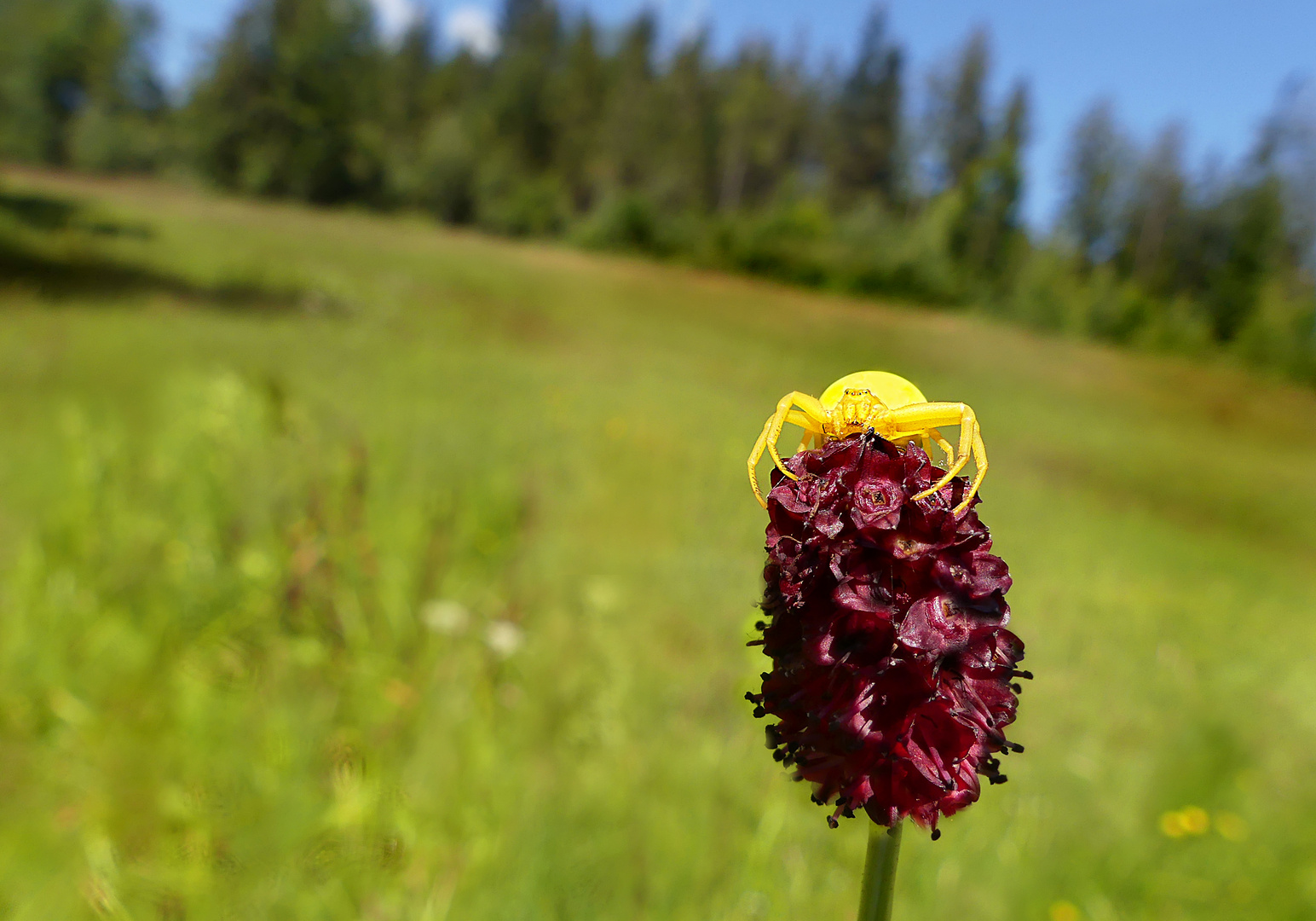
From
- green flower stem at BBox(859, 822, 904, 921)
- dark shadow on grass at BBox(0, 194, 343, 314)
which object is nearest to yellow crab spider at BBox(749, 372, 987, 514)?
green flower stem at BBox(859, 822, 904, 921)

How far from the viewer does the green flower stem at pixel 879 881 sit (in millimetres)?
443

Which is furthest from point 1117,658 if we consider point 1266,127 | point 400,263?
point 400,263

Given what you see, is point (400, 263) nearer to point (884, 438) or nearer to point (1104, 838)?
point (1104, 838)

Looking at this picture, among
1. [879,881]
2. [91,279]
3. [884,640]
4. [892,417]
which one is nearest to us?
[879,881]

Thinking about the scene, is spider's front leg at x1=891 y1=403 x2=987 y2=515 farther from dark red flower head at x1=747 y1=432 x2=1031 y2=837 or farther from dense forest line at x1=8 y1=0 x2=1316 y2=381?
dense forest line at x1=8 y1=0 x2=1316 y2=381

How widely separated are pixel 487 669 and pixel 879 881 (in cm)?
304

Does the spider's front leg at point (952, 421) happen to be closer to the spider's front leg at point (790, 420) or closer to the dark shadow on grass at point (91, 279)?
the spider's front leg at point (790, 420)

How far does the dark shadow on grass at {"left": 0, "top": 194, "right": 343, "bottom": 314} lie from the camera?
9.79 m

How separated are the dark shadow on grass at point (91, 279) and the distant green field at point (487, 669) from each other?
54.8 inches

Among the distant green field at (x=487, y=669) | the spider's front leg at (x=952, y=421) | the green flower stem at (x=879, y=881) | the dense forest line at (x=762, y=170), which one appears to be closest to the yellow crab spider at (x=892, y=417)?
the spider's front leg at (x=952, y=421)

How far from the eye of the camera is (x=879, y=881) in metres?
0.45

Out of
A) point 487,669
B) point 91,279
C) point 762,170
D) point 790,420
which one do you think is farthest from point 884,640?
point 762,170

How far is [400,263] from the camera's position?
50.2 ft

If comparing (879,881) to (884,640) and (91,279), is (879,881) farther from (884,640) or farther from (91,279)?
(91,279)
